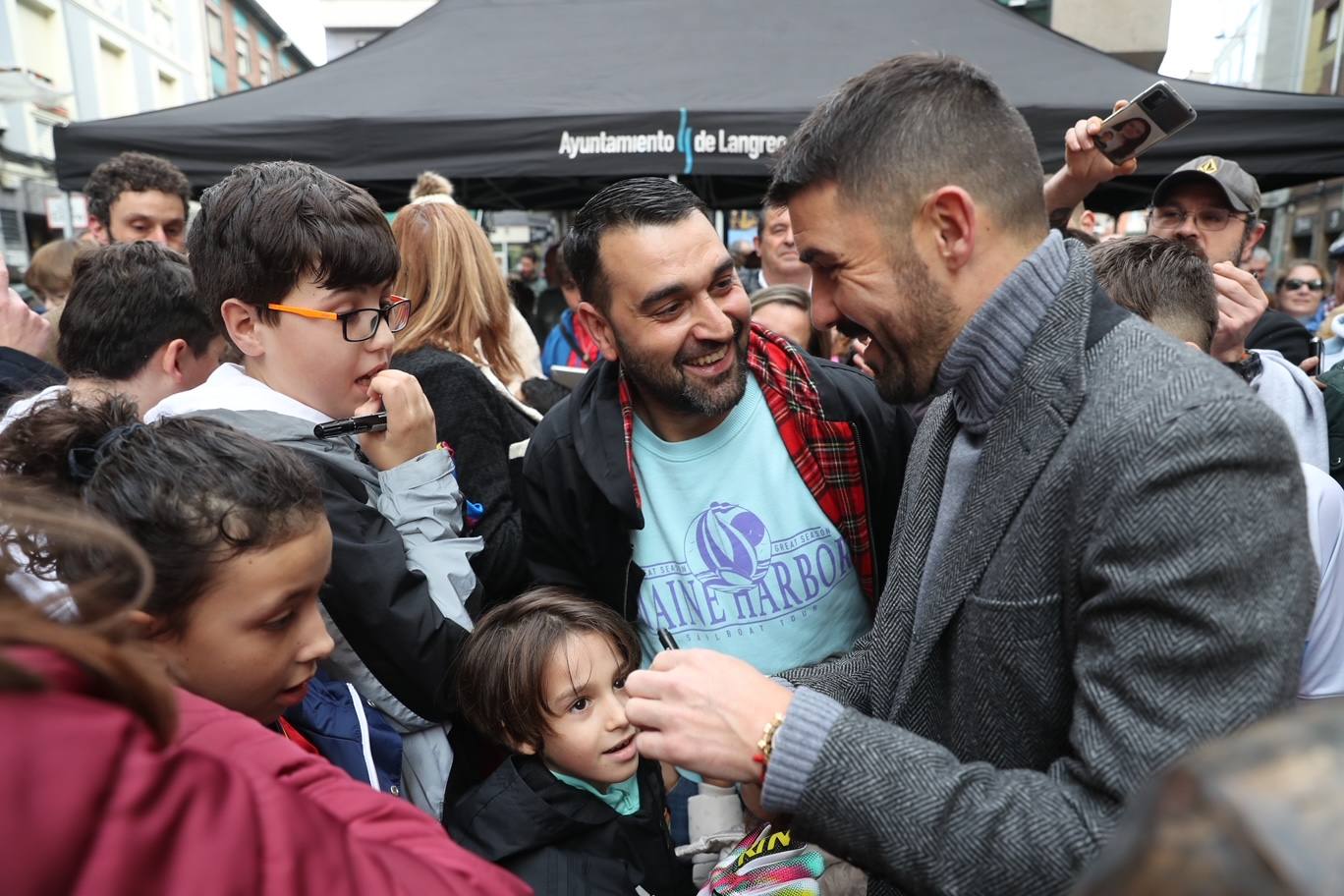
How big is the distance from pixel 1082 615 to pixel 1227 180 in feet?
10.3

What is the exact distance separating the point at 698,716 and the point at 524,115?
430cm

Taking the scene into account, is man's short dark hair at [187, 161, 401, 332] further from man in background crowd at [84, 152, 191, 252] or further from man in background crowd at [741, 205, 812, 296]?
man in background crowd at [741, 205, 812, 296]

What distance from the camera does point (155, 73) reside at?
86.5 feet

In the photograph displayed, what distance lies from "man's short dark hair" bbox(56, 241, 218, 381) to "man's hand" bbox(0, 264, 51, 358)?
577mm

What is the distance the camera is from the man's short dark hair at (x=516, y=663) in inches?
78.7

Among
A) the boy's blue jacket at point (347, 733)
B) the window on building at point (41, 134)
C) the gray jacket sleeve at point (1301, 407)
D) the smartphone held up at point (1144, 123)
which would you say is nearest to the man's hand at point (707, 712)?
the boy's blue jacket at point (347, 733)

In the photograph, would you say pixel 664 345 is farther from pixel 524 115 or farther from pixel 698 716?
pixel 524 115

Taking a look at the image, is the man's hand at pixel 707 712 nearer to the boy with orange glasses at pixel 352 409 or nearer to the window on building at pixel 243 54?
the boy with orange glasses at pixel 352 409

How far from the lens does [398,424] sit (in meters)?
1.95

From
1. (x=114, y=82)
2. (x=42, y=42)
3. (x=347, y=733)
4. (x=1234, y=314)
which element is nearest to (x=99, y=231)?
(x=347, y=733)

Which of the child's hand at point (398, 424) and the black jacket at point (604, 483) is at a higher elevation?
the child's hand at point (398, 424)

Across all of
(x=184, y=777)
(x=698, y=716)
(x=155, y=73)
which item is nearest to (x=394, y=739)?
(x=698, y=716)

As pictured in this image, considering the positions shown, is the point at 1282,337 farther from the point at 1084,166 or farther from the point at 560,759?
the point at 560,759

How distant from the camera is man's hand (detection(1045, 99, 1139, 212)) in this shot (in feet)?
8.71
